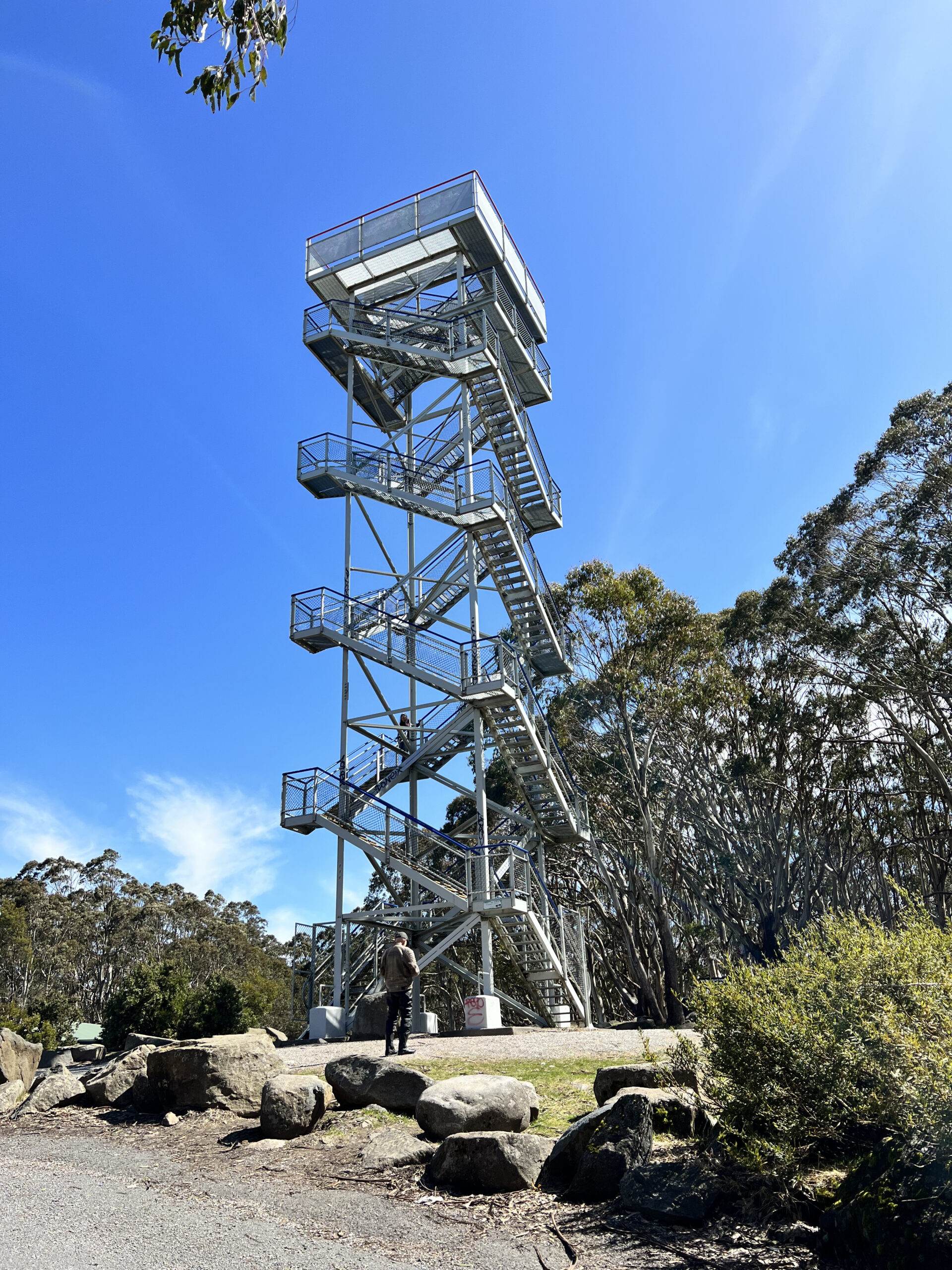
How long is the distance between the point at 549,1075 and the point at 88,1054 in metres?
10.8

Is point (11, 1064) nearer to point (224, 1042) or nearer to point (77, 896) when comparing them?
point (224, 1042)

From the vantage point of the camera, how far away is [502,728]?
65.1 ft

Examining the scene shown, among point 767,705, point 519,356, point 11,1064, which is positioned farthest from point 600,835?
point 11,1064

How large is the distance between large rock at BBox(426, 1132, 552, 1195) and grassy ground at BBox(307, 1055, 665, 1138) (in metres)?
0.78

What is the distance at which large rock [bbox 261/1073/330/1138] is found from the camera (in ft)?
25.6

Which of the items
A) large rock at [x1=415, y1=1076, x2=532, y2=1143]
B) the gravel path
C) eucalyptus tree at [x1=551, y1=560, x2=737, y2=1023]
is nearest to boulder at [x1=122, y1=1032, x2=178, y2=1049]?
the gravel path

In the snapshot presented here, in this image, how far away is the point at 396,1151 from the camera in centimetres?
695

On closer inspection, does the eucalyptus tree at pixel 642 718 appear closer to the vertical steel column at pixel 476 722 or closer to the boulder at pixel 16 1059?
the vertical steel column at pixel 476 722

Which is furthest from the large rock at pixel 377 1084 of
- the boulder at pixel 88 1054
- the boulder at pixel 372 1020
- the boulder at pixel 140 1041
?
the boulder at pixel 88 1054

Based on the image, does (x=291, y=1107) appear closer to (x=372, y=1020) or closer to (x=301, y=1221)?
(x=301, y=1221)

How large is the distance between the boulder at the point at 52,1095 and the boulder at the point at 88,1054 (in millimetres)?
6419

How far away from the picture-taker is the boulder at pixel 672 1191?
512 cm

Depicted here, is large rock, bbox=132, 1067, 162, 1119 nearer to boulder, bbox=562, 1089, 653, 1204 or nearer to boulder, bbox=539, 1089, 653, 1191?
boulder, bbox=539, 1089, 653, 1191

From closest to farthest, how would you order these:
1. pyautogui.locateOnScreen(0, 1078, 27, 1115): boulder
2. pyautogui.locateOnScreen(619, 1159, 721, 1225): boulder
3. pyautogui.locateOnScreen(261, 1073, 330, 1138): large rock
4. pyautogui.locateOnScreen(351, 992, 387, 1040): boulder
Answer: pyautogui.locateOnScreen(619, 1159, 721, 1225): boulder → pyautogui.locateOnScreen(261, 1073, 330, 1138): large rock → pyautogui.locateOnScreen(0, 1078, 27, 1115): boulder → pyautogui.locateOnScreen(351, 992, 387, 1040): boulder
